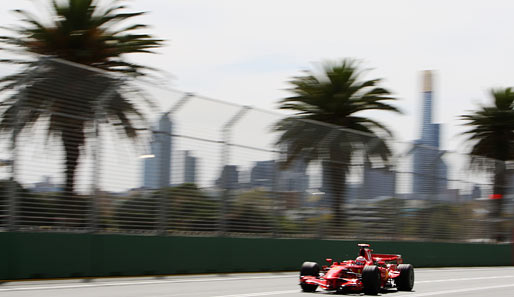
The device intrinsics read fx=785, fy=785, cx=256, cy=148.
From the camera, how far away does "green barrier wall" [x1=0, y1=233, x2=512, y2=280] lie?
12438mm

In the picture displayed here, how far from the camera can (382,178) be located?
880 inches

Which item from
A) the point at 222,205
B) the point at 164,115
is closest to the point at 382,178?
the point at 222,205

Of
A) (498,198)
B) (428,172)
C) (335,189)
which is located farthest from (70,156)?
(498,198)

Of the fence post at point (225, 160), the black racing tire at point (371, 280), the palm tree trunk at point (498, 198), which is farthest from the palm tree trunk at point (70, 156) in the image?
the palm tree trunk at point (498, 198)

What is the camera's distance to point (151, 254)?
1502 cm

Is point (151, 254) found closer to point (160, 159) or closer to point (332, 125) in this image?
point (160, 159)

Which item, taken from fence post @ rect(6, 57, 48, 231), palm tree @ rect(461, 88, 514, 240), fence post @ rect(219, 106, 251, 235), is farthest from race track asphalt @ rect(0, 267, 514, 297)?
palm tree @ rect(461, 88, 514, 240)

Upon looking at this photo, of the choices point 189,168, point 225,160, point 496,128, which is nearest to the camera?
point 189,168

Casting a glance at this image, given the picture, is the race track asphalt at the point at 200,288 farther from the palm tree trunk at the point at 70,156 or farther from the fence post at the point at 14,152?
the palm tree trunk at the point at 70,156

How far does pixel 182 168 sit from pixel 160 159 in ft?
2.02

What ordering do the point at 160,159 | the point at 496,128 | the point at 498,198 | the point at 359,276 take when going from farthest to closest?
the point at 496,128, the point at 498,198, the point at 160,159, the point at 359,276

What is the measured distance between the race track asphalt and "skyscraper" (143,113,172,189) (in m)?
1.83

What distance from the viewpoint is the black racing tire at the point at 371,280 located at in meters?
12.0

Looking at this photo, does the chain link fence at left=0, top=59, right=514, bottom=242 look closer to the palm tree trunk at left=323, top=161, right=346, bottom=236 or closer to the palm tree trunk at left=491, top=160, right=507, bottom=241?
the palm tree trunk at left=323, top=161, right=346, bottom=236
